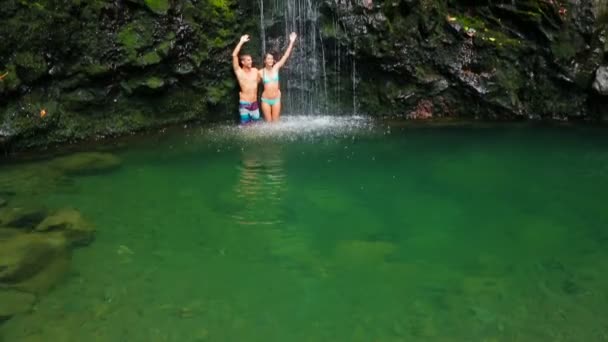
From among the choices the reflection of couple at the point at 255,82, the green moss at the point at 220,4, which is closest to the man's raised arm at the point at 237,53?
the reflection of couple at the point at 255,82

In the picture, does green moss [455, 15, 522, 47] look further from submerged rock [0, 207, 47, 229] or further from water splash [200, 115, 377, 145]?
submerged rock [0, 207, 47, 229]

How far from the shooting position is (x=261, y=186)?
305 inches

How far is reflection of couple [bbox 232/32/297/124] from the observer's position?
438 inches

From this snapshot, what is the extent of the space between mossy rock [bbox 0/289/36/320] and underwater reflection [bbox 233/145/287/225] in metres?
2.40

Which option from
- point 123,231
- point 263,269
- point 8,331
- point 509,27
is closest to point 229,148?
point 123,231

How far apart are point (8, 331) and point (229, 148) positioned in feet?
17.7

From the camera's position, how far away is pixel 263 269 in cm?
555

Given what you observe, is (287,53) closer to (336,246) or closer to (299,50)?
(299,50)

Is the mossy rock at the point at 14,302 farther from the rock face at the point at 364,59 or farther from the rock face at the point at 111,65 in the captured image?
the rock face at the point at 364,59

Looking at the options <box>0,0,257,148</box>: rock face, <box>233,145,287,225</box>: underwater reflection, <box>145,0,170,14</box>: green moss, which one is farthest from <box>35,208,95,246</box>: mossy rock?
<box>145,0,170,14</box>: green moss

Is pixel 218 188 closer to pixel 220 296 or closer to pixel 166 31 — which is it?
pixel 220 296

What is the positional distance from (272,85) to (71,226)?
19.1 ft

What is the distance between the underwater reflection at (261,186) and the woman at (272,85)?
6.60 feet

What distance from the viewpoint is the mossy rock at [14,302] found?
4.75m
